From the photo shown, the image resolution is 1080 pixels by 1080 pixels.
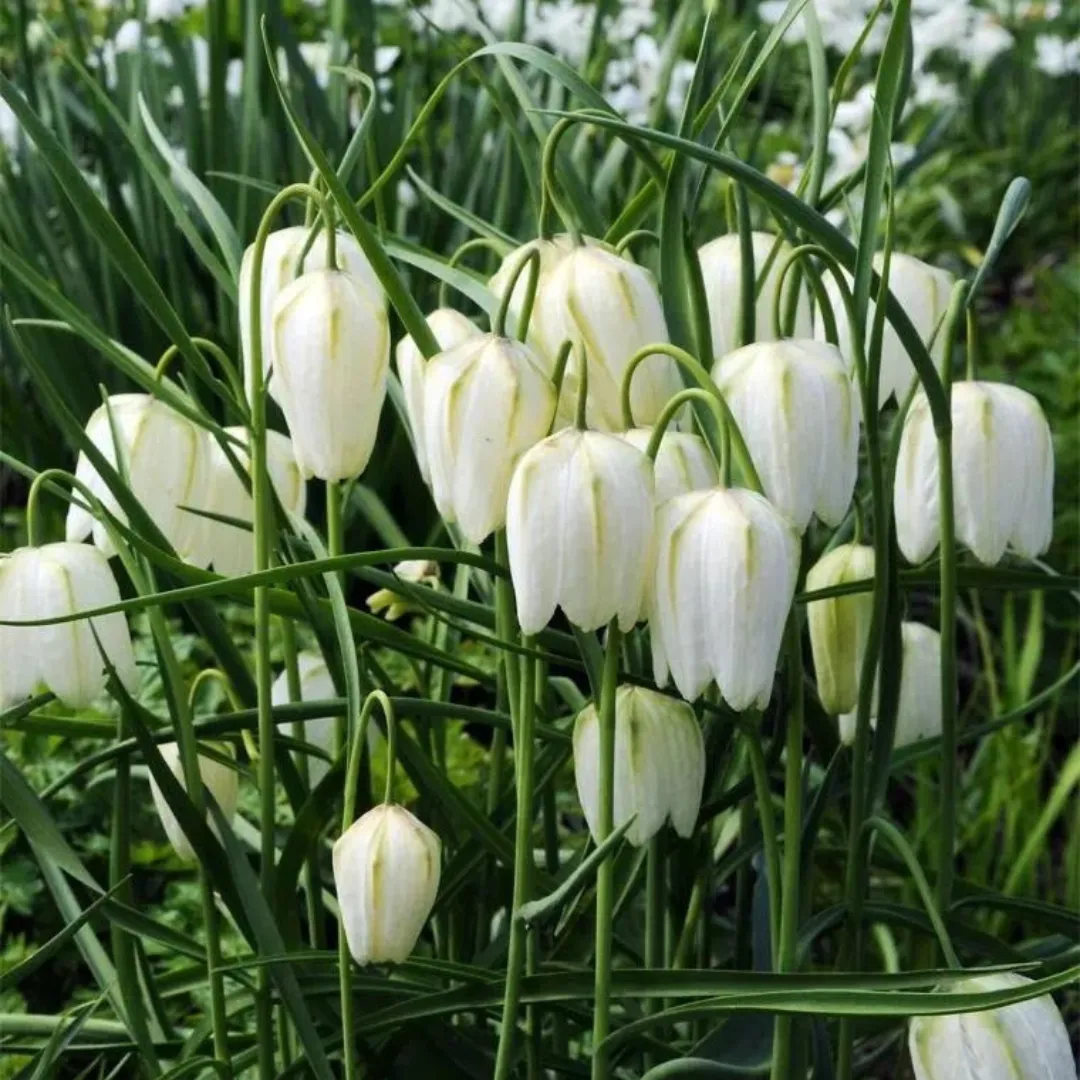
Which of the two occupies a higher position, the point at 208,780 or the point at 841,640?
the point at 841,640

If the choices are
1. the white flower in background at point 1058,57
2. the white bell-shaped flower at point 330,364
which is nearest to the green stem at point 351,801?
the white bell-shaped flower at point 330,364

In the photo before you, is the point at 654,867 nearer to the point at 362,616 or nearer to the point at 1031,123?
the point at 362,616

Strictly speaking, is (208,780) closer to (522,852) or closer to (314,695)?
(314,695)

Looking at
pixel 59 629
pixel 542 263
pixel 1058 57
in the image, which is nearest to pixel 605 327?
pixel 542 263

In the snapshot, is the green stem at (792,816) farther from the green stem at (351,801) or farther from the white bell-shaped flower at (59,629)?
the white bell-shaped flower at (59,629)

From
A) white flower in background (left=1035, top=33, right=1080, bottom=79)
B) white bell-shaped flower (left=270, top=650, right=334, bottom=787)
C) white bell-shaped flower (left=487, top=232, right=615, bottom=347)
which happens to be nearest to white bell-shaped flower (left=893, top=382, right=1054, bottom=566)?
white bell-shaped flower (left=487, top=232, right=615, bottom=347)

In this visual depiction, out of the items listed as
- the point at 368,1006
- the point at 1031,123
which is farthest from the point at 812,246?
the point at 1031,123
